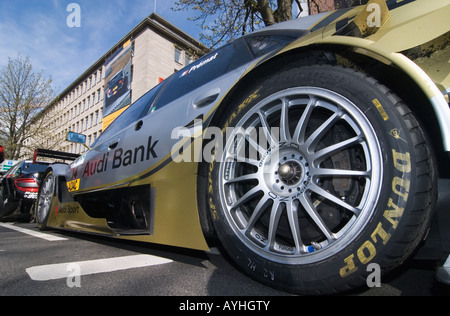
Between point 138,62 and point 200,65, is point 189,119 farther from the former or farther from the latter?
point 138,62

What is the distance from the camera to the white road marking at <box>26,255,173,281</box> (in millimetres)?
1636

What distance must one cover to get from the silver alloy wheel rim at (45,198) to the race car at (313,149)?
260cm

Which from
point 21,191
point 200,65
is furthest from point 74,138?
point 21,191

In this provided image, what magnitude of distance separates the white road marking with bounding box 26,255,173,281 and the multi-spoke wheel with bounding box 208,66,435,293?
723 mm

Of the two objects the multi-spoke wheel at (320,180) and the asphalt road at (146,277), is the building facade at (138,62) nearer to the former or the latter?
the asphalt road at (146,277)

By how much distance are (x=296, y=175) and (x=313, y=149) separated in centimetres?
16

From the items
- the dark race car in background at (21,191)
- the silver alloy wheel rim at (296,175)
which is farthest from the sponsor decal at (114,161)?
the dark race car in background at (21,191)

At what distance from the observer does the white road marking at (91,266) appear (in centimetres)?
164

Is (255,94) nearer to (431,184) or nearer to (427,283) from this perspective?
(431,184)

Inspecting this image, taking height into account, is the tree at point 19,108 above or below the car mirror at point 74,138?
above

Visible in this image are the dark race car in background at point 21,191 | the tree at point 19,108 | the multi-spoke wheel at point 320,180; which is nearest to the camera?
the multi-spoke wheel at point 320,180

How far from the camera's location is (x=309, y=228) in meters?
1.39

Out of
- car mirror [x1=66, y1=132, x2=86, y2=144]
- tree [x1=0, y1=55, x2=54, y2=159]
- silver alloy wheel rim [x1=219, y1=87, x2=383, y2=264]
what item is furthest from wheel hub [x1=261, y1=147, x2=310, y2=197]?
tree [x1=0, y1=55, x2=54, y2=159]

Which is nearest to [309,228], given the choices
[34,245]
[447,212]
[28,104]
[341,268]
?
[341,268]
